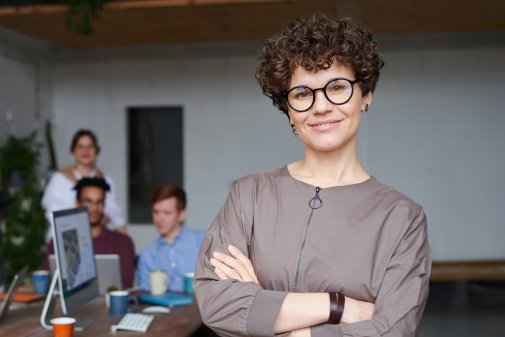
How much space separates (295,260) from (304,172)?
0.77ft

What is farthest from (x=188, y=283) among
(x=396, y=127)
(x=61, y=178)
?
(x=396, y=127)

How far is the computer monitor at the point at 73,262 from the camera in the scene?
7.82ft

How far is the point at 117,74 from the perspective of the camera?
268 inches

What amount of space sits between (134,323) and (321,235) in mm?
1179

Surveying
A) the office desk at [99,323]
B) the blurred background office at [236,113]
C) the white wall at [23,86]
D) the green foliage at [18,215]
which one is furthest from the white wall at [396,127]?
the office desk at [99,323]

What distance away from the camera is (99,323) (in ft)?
8.43

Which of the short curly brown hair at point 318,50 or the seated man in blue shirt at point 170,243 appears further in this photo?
the seated man in blue shirt at point 170,243

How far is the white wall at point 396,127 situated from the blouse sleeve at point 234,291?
4.62m

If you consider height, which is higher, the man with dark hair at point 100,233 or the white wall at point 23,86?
the white wall at point 23,86

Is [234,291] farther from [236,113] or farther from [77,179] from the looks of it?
[236,113]

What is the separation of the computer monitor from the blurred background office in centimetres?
327

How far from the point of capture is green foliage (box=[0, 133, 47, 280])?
5.57 meters

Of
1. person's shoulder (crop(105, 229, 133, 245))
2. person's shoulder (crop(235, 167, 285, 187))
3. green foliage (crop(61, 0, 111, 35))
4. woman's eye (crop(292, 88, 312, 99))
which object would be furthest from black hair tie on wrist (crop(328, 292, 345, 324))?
green foliage (crop(61, 0, 111, 35))

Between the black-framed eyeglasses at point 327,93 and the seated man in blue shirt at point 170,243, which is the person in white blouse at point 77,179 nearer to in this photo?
the seated man in blue shirt at point 170,243
